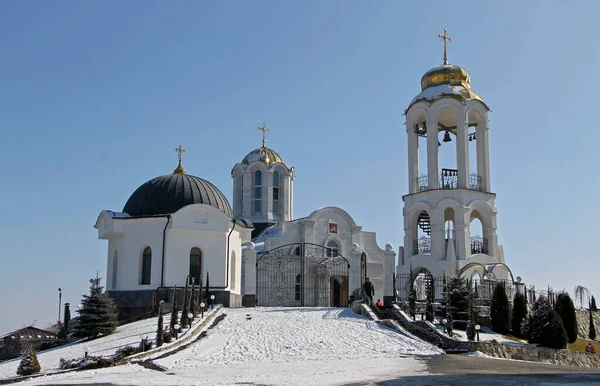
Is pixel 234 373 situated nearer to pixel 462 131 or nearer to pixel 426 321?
pixel 426 321

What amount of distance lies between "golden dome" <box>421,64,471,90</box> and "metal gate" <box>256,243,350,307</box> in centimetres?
1083

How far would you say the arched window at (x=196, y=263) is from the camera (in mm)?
26203

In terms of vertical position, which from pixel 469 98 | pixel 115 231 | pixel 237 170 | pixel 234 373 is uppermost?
pixel 469 98

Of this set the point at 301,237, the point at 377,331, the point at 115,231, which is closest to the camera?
the point at 377,331

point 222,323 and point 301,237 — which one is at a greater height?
point 301,237

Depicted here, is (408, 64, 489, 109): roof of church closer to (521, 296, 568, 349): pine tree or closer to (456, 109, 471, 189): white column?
(456, 109, 471, 189): white column

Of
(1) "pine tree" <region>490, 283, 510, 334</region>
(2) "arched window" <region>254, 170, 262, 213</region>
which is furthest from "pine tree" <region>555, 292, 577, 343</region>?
(2) "arched window" <region>254, 170, 262, 213</region>

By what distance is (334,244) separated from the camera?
35.3 meters

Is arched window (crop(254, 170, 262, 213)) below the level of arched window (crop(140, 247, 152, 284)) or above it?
above

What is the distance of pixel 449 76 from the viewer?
37375 mm

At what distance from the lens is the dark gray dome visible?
2658 cm

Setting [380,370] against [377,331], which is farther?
[377,331]

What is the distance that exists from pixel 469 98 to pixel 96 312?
75.3 ft

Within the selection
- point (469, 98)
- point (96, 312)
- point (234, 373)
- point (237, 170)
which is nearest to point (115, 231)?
point (96, 312)
